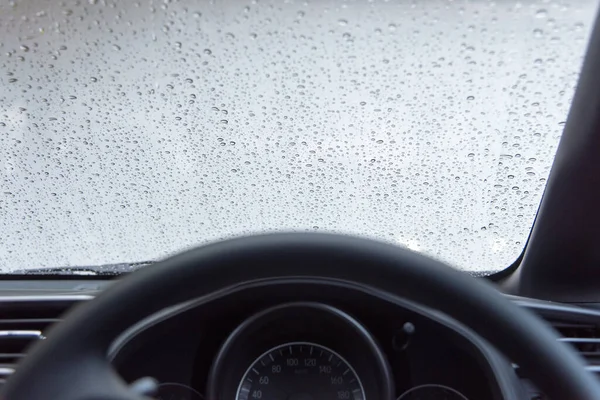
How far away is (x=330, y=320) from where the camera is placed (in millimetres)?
1990

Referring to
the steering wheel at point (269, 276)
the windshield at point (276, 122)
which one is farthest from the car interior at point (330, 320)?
the windshield at point (276, 122)

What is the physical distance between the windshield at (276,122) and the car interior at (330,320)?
0.16m

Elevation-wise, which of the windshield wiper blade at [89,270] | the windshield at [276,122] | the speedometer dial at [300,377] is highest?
the windshield at [276,122]

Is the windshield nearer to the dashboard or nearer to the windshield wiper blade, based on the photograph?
the windshield wiper blade

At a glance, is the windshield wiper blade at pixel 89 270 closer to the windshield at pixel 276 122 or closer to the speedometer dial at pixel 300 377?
the windshield at pixel 276 122

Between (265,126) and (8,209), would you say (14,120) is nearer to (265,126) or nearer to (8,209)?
(8,209)

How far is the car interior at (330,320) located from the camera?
1.33m

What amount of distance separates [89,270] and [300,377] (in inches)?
37.7

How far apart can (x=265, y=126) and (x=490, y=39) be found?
0.81 m

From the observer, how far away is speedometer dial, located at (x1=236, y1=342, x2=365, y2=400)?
1948 millimetres

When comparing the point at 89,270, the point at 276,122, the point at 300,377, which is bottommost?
the point at 300,377

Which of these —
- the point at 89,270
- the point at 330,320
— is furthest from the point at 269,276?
the point at 89,270

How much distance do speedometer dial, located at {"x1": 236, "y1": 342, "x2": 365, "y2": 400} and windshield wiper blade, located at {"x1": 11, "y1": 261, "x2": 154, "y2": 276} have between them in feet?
2.32

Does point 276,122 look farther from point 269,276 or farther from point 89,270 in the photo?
point 269,276
